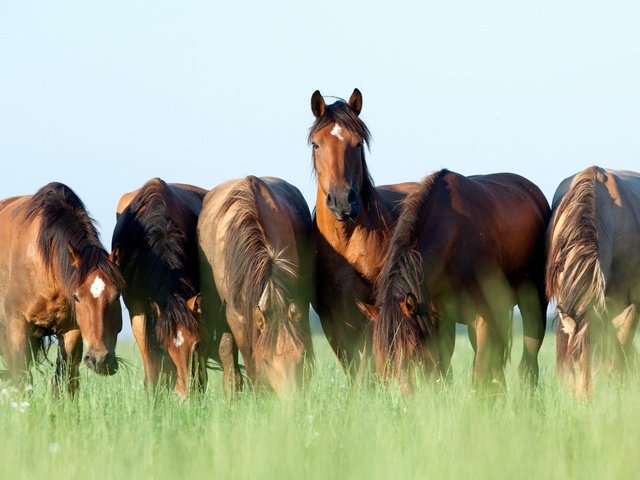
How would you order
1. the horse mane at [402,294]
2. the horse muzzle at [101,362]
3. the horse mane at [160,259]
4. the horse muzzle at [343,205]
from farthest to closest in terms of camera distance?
the horse muzzle at [343,205] → the horse mane at [160,259] → the horse muzzle at [101,362] → the horse mane at [402,294]

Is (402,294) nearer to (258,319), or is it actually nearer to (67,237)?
(258,319)

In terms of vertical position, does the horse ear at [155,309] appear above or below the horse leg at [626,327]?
above

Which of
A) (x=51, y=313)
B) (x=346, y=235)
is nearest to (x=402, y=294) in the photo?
(x=346, y=235)

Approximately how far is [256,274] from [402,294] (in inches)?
42.6

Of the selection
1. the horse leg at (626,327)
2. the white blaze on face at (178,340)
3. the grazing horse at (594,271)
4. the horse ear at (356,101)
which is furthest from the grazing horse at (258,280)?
the horse leg at (626,327)

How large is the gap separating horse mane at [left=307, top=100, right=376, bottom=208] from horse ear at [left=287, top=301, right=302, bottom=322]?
1938 mm


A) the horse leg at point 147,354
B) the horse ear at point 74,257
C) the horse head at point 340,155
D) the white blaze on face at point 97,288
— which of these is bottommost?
the horse leg at point 147,354

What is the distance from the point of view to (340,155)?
8688 mm

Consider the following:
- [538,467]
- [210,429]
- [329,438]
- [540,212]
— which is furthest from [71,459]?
Result: [540,212]

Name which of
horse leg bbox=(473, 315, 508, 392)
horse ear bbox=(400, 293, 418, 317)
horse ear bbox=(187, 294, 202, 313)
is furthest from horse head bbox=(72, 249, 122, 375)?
horse leg bbox=(473, 315, 508, 392)

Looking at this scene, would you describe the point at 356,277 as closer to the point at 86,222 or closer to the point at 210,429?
the point at 86,222

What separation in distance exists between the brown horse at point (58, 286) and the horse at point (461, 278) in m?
1.96

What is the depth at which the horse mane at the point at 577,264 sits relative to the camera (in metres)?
7.34

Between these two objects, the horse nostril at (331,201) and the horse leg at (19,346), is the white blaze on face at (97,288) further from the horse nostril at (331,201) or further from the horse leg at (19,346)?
the horse nostril at (331,201)
